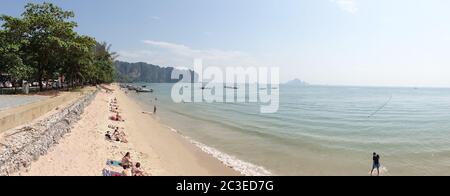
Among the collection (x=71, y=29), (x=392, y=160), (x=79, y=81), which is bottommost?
(x=392, y=160)

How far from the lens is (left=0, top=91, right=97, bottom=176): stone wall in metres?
14.1

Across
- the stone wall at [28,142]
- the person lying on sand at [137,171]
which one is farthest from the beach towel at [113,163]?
the stone wall at [28,142]

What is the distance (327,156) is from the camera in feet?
78.6

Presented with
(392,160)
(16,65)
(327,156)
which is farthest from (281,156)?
(16,65)

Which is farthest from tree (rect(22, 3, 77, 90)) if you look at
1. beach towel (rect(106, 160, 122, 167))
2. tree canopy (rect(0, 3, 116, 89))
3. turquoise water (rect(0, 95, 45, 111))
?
beach towel (rect(106, 160, 122, 167))

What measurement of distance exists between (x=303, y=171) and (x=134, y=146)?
37.2ft

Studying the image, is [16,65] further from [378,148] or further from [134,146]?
[378,148]

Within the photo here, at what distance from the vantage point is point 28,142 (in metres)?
16.6

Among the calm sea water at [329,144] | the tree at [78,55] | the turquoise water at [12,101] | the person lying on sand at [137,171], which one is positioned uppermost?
the tree at [78,55]

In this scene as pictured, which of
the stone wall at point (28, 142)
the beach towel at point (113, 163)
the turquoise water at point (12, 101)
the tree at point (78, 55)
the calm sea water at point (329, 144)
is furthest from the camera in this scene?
the tree at point (78, 55)

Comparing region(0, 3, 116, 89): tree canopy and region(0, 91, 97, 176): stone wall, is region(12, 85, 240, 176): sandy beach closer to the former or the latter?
region(0, 91, 97, 176): stone wall

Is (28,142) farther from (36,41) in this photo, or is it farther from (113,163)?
(36,41)

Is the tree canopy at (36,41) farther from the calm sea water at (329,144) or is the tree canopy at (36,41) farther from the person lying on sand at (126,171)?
the person lying on sand at (126,171)

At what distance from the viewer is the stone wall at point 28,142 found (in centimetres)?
1409
